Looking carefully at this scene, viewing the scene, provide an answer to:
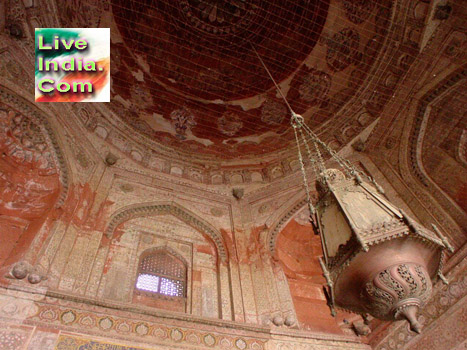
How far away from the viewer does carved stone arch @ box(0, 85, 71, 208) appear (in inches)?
256

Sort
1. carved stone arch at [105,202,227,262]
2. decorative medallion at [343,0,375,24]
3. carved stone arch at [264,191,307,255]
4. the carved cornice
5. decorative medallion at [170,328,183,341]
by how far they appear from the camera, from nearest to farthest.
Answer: decorative medallion at [170,328,183,341] → the carved cornice → carved stone arch at [105,202,227,262] → carved stone arch at [264,191,307,255] → decorative medallion at [343,0,375,24]

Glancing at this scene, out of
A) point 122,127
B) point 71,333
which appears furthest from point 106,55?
point 71,333

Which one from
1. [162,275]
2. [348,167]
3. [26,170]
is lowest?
[348,167]

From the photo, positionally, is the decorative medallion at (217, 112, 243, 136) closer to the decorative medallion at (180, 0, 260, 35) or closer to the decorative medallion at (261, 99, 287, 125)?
the decorative medallion at (261, 99, 287, 125)

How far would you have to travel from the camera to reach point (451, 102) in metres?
7.13

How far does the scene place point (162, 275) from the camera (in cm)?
645

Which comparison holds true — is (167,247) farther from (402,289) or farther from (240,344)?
(402,289)

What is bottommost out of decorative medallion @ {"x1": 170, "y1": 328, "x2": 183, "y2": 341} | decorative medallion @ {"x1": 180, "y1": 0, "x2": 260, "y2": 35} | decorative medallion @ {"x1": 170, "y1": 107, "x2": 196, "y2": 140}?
decorative medallion @ {"x1": 170, "y1": 328, "x2": 183, "y2": 341}

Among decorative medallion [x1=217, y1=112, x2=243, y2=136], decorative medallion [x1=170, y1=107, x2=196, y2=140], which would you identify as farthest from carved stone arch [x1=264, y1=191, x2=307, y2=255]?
decorative medallion [x1=170, y1=107, x2=196, y2=140]

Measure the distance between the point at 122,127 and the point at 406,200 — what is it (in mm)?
6834

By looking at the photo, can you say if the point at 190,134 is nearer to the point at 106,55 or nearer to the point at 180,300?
the point at 106,55

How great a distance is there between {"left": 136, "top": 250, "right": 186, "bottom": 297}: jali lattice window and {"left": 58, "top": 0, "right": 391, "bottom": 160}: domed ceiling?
12.8 feet

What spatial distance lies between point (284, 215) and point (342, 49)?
497cm

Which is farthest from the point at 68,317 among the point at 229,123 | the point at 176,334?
the point at 229,123
